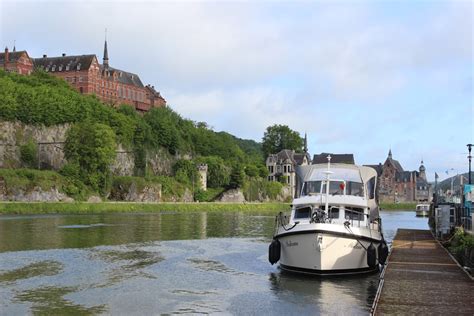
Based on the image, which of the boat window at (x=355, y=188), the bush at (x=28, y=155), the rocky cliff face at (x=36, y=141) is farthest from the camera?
the bush at (x=28, y=155)

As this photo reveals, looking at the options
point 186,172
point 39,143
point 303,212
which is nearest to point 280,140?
point 186,172

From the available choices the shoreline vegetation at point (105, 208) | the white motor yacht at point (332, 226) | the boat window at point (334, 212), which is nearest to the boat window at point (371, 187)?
the white motor yacht at point (332, 226)

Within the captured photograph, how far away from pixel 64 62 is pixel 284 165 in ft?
238

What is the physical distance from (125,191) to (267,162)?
70.7 meters

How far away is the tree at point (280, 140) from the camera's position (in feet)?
623

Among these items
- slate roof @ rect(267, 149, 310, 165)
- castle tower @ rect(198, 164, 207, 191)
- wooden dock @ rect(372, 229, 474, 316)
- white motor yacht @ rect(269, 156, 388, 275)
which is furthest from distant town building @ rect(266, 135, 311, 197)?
wooden dock @ rect(372, 229, 474, 316)

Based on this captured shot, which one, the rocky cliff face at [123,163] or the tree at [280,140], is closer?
the rocky cliff face at [123,163]

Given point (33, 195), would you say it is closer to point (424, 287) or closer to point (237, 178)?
point (237, 178)

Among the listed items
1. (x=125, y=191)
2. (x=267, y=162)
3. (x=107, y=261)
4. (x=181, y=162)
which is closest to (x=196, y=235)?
(x=107, y=261)

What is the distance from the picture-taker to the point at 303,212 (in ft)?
94.8

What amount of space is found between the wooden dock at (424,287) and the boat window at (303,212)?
15.2 feet

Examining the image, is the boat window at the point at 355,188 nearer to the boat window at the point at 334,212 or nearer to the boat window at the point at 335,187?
the boat window at the point at 335,187

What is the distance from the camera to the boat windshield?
29891 millimetres

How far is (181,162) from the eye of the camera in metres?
147
